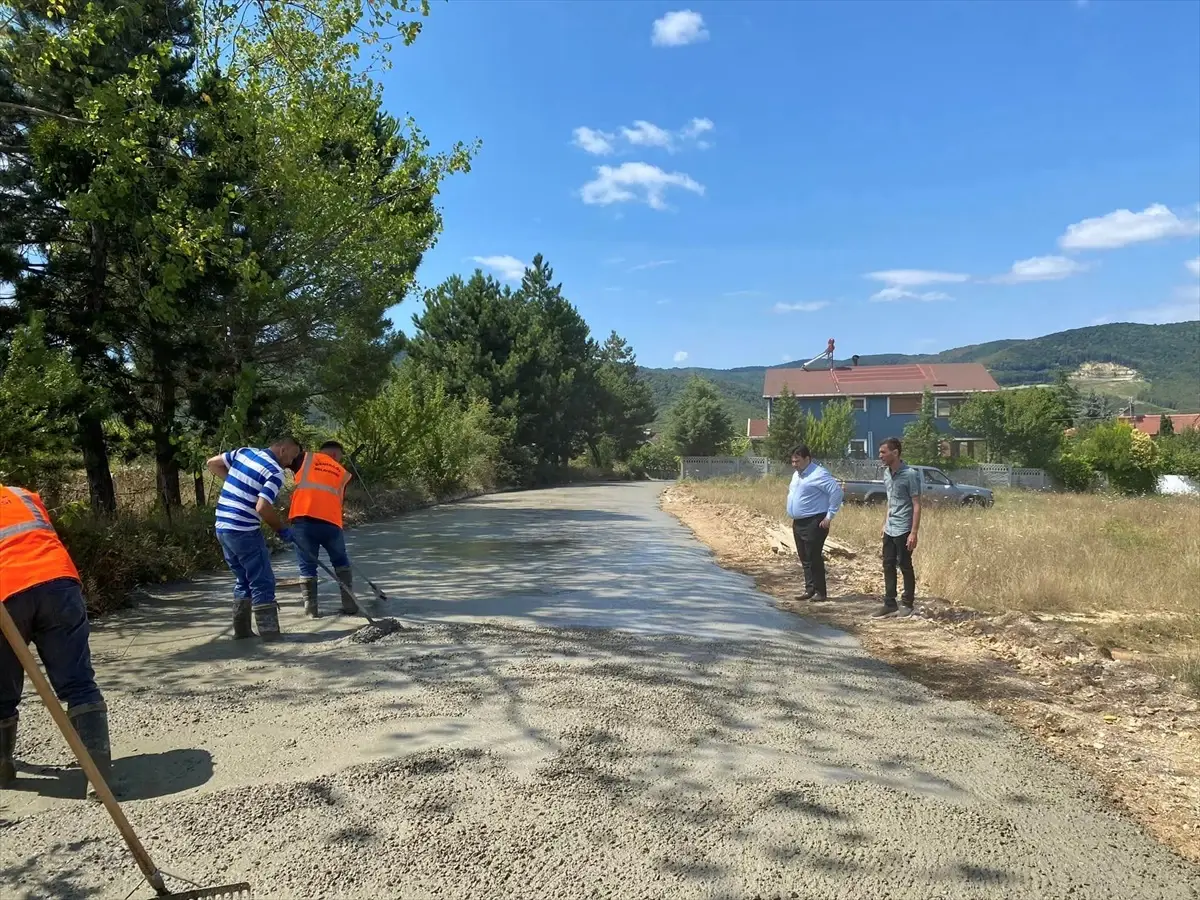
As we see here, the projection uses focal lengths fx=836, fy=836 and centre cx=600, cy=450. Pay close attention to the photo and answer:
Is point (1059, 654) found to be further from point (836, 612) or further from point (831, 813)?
point (831, 813)

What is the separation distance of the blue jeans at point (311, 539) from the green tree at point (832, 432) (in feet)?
141

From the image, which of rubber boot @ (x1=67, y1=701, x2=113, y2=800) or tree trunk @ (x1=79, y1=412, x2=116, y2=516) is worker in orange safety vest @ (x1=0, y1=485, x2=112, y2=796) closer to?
rubber boot @ (x1=67, y1=701, x2=113, y2=800)

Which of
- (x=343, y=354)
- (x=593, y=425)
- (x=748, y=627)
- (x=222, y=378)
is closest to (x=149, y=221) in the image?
(x=222, y=378)

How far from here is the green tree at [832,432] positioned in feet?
161

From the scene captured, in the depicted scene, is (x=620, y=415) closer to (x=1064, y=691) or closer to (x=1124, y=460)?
(x=1124, y=460)

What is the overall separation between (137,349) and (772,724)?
1291 cm

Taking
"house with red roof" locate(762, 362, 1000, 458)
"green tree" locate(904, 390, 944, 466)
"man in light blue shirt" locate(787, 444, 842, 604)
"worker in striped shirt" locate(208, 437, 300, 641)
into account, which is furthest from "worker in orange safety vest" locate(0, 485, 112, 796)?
"house with red roof" locate(762, 362, 1000, 458)

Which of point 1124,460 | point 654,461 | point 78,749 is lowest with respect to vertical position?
point 654,461

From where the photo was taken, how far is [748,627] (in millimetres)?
7980

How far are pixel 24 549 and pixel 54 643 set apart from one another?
1.60 feet

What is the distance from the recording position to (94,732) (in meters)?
4.16

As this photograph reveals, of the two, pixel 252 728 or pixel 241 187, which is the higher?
pixel 241 187

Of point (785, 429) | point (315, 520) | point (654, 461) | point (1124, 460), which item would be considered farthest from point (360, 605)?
point (654, 461)

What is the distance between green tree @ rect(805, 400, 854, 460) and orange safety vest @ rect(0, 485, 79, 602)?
46.8m
